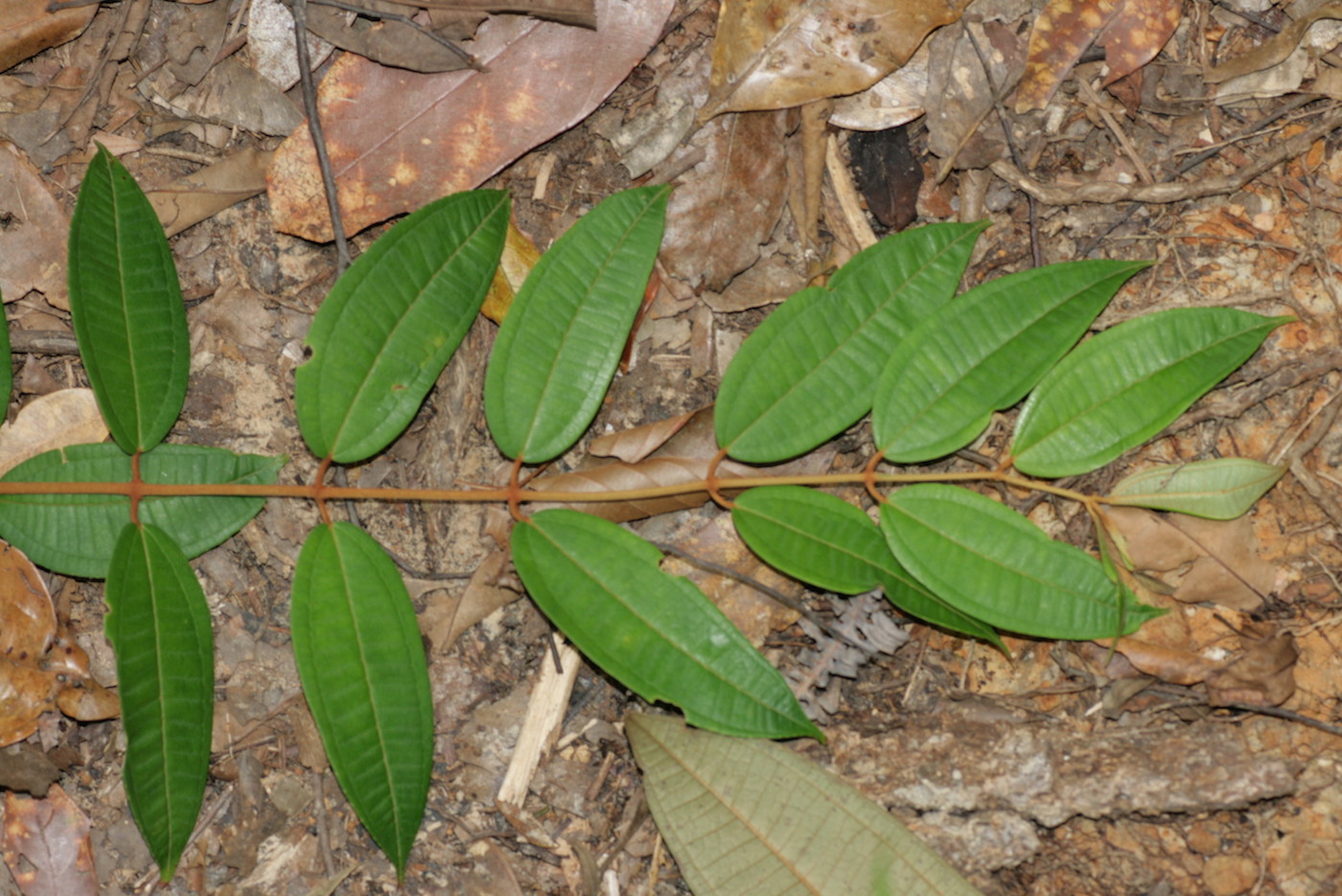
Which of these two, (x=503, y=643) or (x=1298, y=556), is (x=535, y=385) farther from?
(x=1298, y=556)

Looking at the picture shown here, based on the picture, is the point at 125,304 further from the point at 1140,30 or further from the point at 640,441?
the point at 1140,30

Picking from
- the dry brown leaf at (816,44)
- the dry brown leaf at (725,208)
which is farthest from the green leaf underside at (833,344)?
the dry brown leaf at (816,44)

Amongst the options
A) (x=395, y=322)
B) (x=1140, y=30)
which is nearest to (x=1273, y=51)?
(x=1140, y=30)

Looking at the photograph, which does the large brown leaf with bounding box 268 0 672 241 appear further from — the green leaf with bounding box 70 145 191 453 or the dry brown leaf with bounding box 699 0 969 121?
the green leaf with bounding box 70 145 191 453

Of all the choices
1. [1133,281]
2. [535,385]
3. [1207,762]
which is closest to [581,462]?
[535,385]

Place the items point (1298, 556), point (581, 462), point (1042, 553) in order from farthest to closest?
1. point (581, 462)
2. point (1298, 556)
3. point (1042, 553)

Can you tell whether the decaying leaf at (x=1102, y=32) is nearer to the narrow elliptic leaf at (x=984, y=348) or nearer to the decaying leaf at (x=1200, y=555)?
the narrow elliptic leaf at (x=984, y=348)
